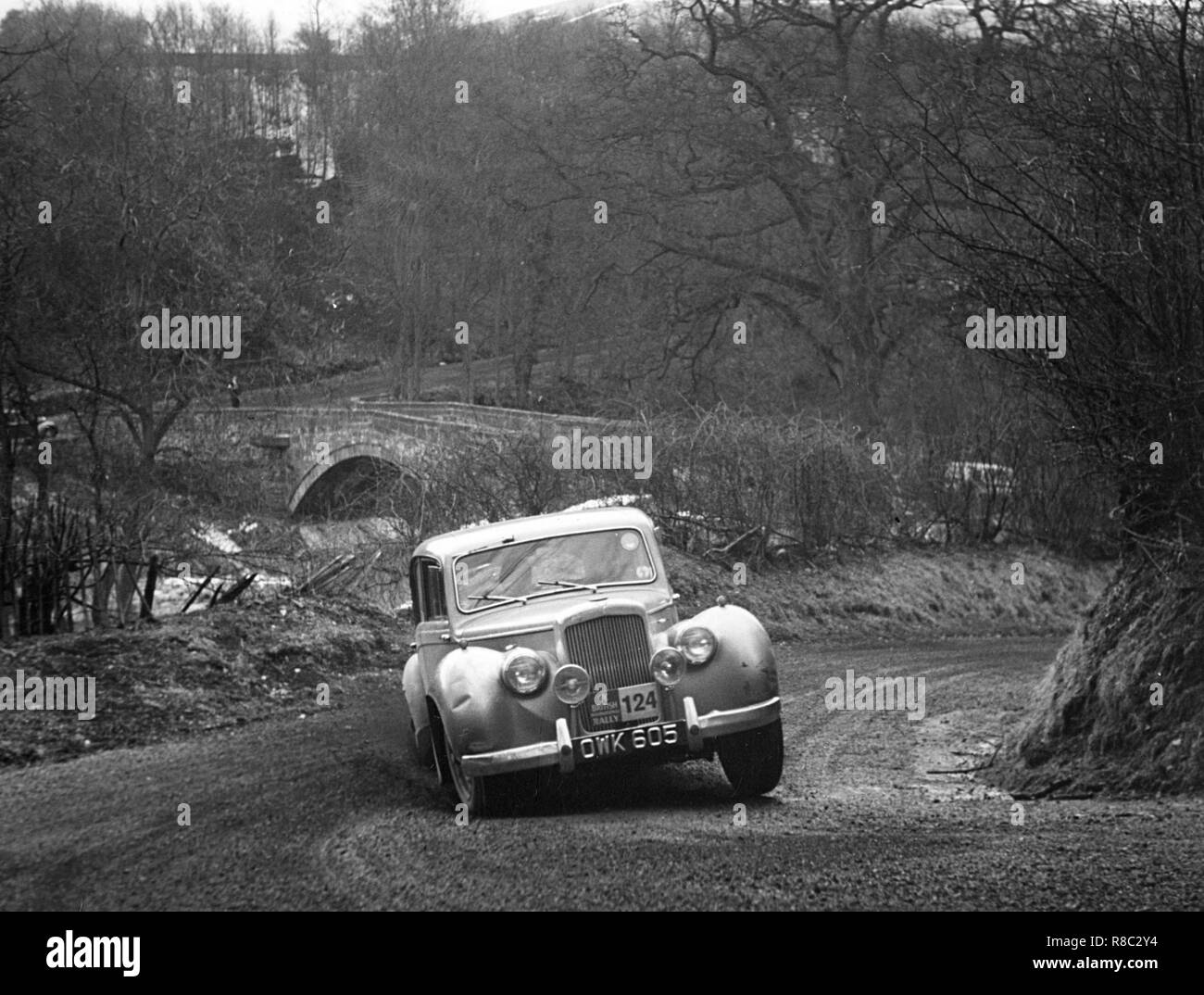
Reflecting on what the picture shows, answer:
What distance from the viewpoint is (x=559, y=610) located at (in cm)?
872

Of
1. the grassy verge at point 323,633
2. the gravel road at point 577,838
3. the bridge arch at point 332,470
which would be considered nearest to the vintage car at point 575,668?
the gravel road at point 577,838

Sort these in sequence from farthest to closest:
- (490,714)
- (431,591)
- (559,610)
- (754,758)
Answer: (431,591) < (559,610) < (754,758) < (490,714)

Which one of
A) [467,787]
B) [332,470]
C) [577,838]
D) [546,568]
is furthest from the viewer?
[332,470]

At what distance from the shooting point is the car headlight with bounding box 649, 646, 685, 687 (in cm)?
824

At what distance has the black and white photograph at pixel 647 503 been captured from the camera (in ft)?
23.6

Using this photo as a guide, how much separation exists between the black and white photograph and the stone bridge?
19cm

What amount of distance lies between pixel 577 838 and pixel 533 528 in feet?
8.59

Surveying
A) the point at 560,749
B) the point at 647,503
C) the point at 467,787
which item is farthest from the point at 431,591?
the point at 647,503

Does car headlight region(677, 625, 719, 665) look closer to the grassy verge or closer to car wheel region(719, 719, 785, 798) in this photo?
car wheel region(719, 719, 785, 798)

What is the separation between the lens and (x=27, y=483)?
17766mm

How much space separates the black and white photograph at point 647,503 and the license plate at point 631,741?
27mm


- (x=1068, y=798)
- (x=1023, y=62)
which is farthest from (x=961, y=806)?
(x=1023, y=62)

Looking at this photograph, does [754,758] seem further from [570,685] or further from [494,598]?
[494,598]
